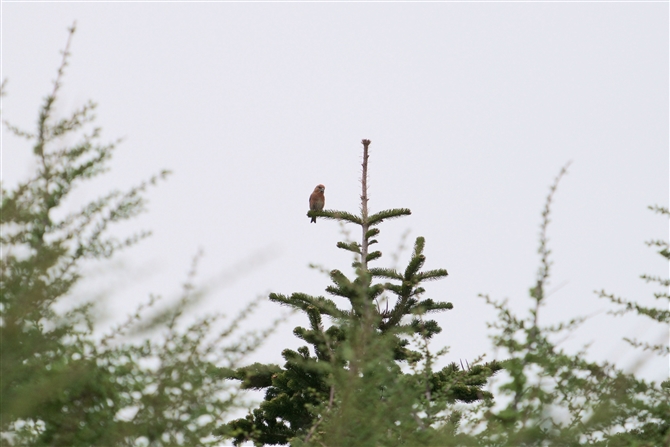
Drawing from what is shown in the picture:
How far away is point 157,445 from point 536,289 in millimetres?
1850

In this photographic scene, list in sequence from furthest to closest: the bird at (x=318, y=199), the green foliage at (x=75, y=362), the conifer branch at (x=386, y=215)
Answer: the bird at (x=318, y=199) < the conifer branch at (x=386, y=215) < the green foliage at (x=75, y=362)

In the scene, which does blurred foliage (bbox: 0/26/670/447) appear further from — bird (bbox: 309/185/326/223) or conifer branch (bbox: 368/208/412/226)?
bird (bbox: 309/185/326/223)

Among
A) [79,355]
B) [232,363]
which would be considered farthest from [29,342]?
[232,363]

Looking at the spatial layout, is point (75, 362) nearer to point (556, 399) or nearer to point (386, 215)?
point (556, 399)

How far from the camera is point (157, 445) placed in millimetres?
3268

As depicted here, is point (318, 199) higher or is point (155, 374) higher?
point (318, 199)

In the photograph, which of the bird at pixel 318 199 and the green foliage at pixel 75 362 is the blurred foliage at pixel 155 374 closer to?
the green foliage at pixel 75 362

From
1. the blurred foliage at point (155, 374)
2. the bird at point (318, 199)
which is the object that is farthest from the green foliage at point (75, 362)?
the bird at point (318, 199)

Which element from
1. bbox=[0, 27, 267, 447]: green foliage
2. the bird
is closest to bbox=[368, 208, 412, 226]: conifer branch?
the bird

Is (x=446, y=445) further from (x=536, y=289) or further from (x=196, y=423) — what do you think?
(x=196, y=423)

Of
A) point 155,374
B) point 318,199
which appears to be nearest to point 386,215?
point 318,199

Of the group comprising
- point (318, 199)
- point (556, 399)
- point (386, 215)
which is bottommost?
point (556, 399)

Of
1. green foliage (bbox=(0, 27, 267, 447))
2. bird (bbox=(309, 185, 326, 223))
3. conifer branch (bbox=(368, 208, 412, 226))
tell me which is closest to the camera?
green foliage (bbox=(0, 27, 267, 447))

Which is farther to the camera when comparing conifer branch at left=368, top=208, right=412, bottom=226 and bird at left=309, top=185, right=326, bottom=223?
bird at left=309, top=185, right=326, bottom=223
